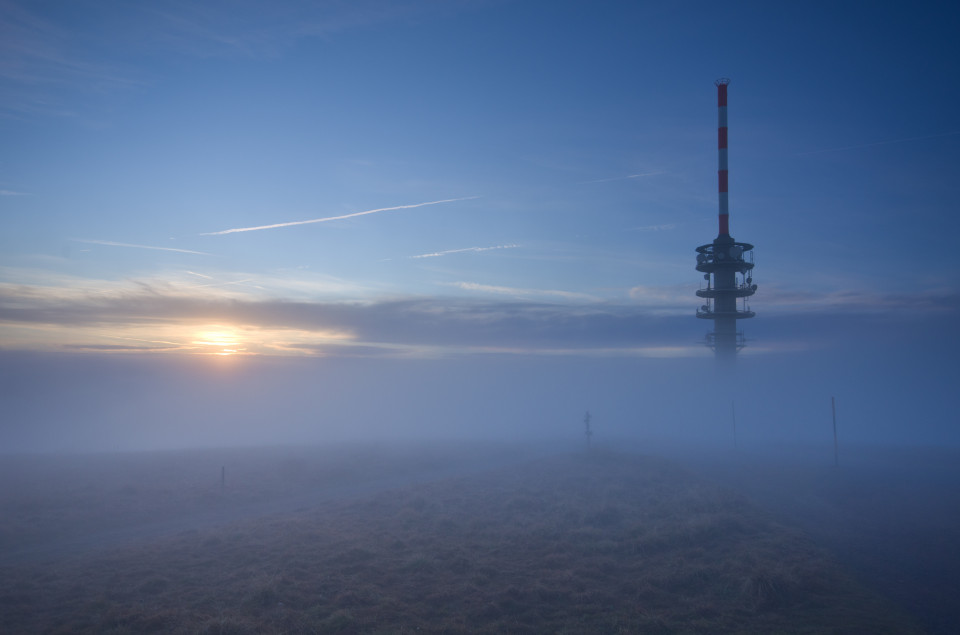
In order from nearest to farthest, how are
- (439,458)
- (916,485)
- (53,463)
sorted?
(916,485) → (53,463) → (439,458)

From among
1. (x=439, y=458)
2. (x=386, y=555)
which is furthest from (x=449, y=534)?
(x=439, y=458)

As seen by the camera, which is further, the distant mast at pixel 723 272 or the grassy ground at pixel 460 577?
the distant mast at pixel 723 272

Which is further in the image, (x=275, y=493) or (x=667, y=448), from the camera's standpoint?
(x=667, y=448)

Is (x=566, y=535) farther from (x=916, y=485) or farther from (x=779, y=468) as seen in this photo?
(x=779, y=468)

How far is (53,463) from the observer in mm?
48219

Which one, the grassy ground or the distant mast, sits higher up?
the distant mast

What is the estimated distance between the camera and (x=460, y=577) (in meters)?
19.3

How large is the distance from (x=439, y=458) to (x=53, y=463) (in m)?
37.7

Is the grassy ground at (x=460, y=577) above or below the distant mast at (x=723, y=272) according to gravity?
below

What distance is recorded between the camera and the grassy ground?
588 inches

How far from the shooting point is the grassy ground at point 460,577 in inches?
588

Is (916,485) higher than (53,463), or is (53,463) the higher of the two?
(916,485)

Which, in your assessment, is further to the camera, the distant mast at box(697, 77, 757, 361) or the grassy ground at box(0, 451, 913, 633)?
the distant mast at box(697, 77, 757, 361)

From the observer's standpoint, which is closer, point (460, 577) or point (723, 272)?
point (460, 577)
